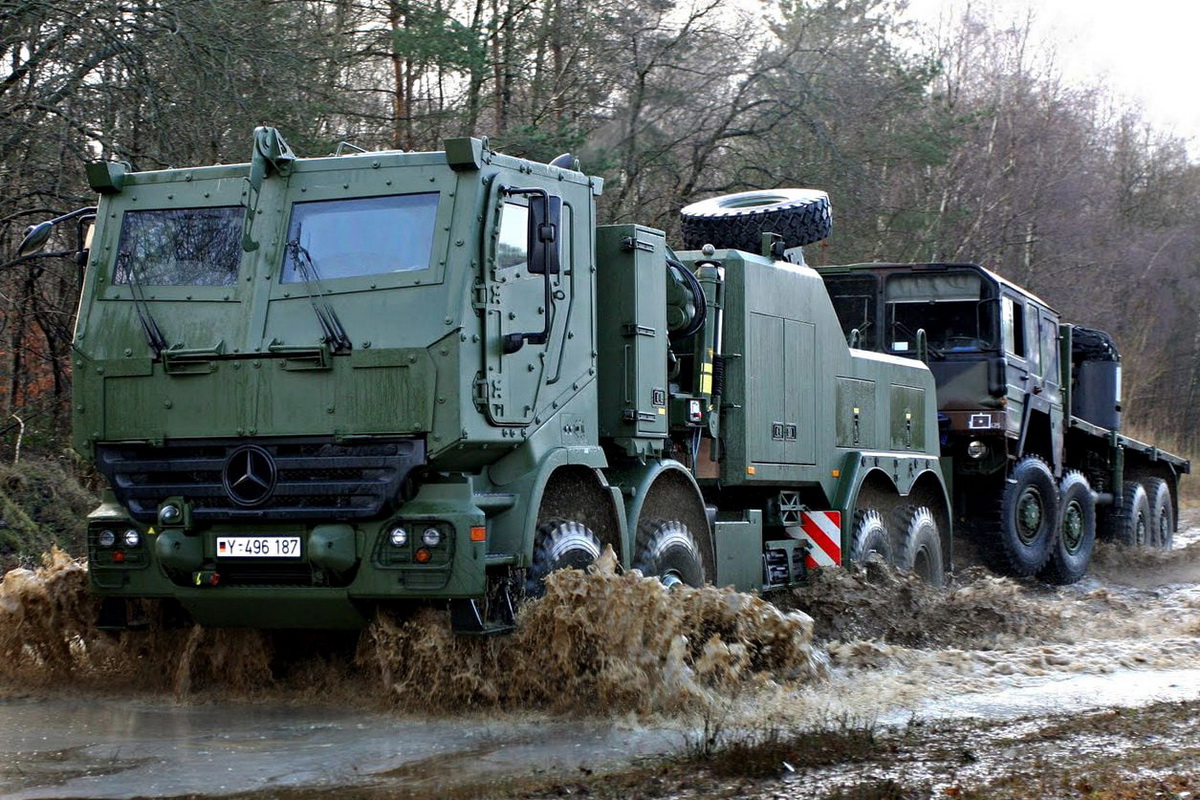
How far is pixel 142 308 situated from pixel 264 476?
1182 millimetres

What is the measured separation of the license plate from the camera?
24.9 feet

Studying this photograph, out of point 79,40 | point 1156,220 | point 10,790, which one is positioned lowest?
point 10,790

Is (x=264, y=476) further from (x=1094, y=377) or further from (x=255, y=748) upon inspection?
(x=1094, y=377)

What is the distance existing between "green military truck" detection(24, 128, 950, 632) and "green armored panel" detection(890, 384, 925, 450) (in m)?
4.35

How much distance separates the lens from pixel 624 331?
29.7 ft

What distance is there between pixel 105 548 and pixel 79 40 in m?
6.31

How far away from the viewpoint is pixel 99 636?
8.55 metres

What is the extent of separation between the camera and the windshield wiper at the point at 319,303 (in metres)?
7.61

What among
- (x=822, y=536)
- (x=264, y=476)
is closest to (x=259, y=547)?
(x=264, y=476)

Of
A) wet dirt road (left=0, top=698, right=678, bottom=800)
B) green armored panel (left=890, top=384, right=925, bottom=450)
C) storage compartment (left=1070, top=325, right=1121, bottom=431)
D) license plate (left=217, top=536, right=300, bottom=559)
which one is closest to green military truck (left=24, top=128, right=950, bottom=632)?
license plate (left=217, top=536, right=300, bottom=559)

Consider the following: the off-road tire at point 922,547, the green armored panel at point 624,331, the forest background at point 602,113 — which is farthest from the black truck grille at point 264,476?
the off-road tire at point 922,547

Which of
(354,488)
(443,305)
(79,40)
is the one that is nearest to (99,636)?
(354,488)

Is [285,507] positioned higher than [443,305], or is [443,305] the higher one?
[443,305]

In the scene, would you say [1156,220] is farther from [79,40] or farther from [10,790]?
[10,790]
